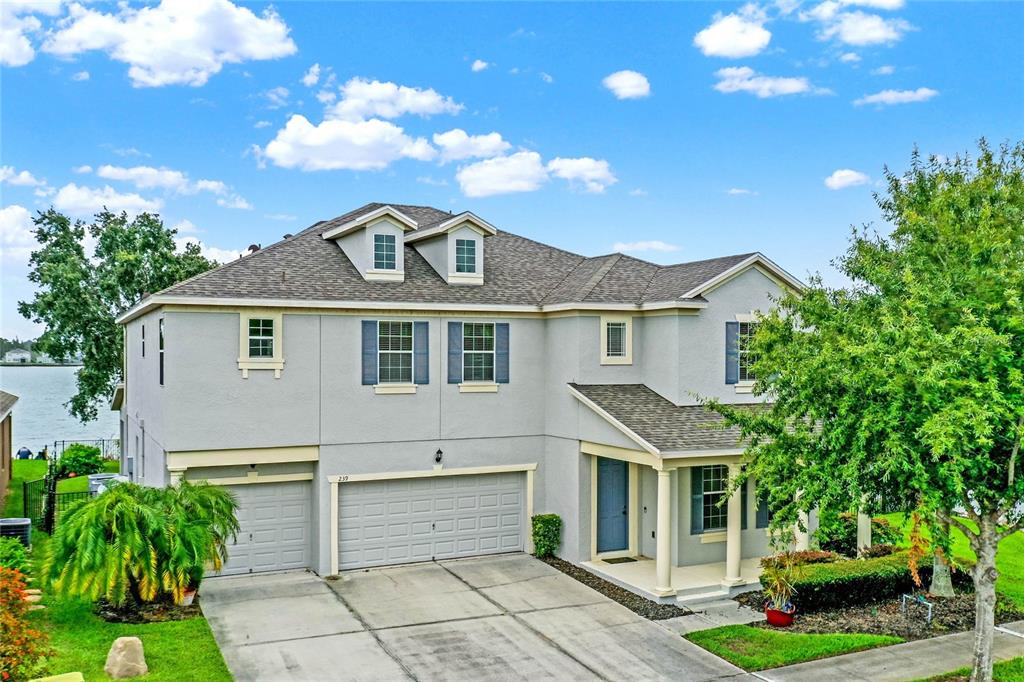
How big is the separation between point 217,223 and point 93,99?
1090 cm

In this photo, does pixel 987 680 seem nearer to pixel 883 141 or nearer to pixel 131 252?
pixel 883 141

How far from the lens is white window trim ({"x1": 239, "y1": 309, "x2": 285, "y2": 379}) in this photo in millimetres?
16312

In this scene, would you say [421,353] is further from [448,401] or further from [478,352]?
[478,352]

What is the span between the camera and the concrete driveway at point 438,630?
12.0 meters

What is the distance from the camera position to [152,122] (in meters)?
23.5

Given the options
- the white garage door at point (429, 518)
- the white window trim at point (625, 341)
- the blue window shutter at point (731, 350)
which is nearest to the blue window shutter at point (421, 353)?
the white garage door at point (429, 518)

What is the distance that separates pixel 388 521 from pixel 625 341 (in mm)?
6745

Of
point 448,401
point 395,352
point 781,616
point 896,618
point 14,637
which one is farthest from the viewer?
point 448,401

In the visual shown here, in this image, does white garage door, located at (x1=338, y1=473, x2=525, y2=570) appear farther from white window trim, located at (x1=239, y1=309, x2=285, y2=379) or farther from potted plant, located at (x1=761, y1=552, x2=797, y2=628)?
potted plant, located at (x1=761, y1=552, x2=797, y2=628)

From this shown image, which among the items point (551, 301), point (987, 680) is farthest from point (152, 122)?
point (987, 680)

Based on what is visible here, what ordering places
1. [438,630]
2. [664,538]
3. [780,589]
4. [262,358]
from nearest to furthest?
[438,630] → [780,589] → [664,538] → [262,358]

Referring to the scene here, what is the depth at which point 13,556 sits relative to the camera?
15172 millimetres

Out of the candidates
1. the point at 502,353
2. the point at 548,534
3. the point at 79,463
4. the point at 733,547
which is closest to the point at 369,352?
the point at 502,353

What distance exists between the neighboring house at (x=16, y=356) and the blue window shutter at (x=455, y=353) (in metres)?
64.6
